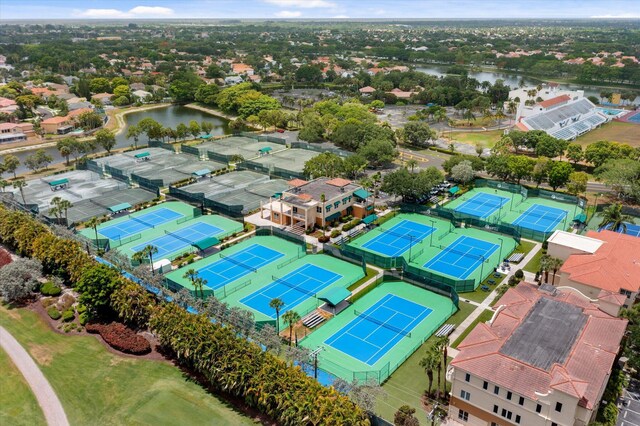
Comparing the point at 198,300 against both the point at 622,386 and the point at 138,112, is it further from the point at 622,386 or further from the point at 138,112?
the point at 138,112

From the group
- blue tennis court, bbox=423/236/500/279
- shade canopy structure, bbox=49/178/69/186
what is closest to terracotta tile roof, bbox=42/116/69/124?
shade canopy structure, bbox=49/178/69/186

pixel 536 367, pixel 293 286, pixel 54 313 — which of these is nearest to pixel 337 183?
pixel 293 286

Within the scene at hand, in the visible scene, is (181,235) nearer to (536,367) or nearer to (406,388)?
(406,388)

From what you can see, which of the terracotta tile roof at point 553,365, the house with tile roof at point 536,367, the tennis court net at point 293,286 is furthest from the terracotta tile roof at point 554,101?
the tennis court net at point 293,286

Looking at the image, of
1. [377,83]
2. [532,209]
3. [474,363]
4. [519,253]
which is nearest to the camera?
[474,363]

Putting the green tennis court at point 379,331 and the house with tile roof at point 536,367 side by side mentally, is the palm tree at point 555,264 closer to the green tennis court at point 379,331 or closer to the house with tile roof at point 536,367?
the house with tile roof at point 536,367

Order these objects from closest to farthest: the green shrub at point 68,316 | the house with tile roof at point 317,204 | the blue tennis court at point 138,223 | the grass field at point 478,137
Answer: the green shrub at point 68,316 < the blue tennis court at point 138,223 < the house with tile roof at point 317,204 < the grass field at point 478,137

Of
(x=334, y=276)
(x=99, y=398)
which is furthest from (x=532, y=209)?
(x=99, y=398)
